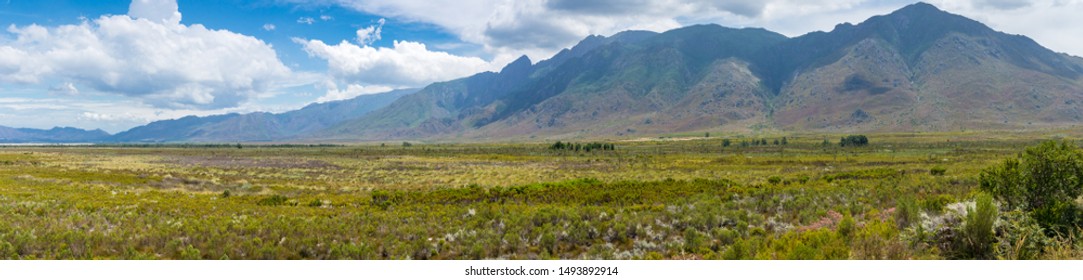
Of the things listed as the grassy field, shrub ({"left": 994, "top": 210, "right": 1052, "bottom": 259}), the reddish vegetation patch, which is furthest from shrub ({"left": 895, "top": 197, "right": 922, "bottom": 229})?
the reddish vegetation patch

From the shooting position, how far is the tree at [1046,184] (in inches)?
470

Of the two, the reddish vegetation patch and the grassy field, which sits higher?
the grassy field

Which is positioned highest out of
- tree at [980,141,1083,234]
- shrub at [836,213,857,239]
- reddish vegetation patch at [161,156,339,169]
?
tree at [980,141,1083,234]

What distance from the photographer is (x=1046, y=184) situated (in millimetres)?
12930

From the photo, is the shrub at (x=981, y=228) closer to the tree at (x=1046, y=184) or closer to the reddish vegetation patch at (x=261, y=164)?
the tree at (x=1046, y=184)

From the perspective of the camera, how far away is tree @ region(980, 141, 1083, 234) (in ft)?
39.2

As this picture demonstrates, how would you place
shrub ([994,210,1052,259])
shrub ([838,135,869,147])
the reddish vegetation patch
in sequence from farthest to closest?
shrub ([838,135,869,147]), the reddish vegetation patch, shrub ([994,210,1052,259])

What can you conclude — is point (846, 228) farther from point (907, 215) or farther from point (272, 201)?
point (272, 201)

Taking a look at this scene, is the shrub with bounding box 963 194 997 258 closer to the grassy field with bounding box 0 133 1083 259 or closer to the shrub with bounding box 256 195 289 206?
the grassy field with bounding box 0 133 1083 259

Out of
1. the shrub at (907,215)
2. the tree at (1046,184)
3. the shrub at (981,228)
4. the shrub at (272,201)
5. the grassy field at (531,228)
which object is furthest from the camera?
the shrub at (272,201)

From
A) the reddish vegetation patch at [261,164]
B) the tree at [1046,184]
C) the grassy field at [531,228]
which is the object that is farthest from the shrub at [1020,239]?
the reddish vegetation patch at [261,164]

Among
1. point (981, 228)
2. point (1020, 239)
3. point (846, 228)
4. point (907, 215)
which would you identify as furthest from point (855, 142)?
point (981, 228)
